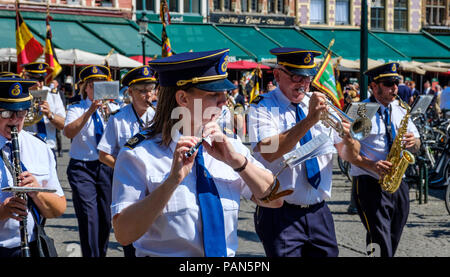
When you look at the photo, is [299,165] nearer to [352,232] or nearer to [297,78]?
[297,78]

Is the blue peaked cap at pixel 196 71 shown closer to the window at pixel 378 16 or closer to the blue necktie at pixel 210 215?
the blue necktie at pixel 210 215

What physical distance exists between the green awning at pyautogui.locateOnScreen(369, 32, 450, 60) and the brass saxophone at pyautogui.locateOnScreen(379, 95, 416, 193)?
3277 cm

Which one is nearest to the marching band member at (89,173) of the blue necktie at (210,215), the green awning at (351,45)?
the blue necktie at (210,215)

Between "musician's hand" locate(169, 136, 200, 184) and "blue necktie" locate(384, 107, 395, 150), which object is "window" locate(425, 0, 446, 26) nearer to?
"blue necktie" locate(384, 107, 395, 150)

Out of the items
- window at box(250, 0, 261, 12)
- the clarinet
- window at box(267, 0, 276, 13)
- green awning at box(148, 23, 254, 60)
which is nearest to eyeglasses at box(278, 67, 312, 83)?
the clarinet

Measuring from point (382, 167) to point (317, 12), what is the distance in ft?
113

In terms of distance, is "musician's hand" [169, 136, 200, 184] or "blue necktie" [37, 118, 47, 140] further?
"blue necktie" [37, 118, 47, 140]

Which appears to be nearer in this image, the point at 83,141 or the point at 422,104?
the point at 83,141

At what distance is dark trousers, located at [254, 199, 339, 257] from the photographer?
185 inches

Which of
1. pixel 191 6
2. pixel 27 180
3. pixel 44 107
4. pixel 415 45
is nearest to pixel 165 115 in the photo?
pixel 27 180

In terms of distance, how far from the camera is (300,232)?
186 inches

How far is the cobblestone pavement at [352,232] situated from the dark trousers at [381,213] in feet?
4.46

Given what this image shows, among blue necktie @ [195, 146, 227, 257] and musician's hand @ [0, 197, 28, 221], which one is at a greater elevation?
blue necktie @ [195, 146, 227, 257]
